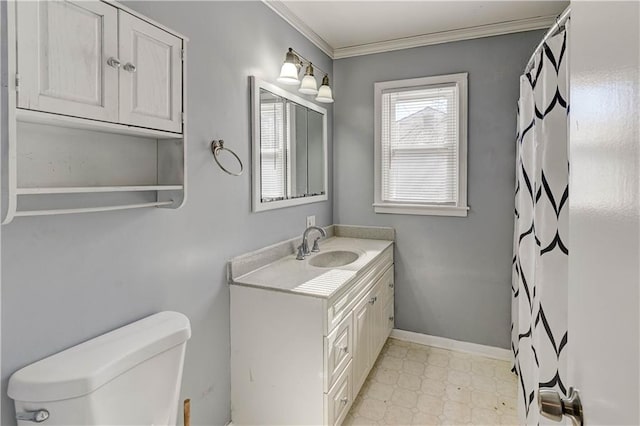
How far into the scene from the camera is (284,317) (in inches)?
69.9

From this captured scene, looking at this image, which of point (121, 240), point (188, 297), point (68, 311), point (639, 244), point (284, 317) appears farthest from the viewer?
point (284, 317)

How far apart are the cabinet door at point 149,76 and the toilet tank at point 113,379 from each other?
0.73 metres

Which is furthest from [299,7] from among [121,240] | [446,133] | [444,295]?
[444,295]

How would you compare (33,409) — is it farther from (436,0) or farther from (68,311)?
(436,0)

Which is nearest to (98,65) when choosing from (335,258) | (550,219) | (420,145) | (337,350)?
(337,350)

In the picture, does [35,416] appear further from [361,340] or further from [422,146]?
[422,146]

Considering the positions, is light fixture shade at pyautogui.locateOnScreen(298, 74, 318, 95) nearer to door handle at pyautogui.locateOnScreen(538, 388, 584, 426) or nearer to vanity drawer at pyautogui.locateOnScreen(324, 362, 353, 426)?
vanity drawer at pyautogui.locateOnScreen(324, 362, 353, 426)

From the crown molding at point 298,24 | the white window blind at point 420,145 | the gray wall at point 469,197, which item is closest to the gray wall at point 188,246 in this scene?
the crown molding at point 298,24

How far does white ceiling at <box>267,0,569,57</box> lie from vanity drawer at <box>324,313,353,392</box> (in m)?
1.90

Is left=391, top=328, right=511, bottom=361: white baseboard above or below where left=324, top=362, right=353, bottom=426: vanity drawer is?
below

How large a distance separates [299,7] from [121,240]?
181cm

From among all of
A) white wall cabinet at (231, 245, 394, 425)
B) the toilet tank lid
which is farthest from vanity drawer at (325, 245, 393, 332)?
the toilet tank lid

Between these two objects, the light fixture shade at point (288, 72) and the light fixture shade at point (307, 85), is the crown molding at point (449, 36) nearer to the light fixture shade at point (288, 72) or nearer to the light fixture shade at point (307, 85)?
the light fixture shade at point (307, 85)

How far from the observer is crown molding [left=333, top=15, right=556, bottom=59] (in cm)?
250
